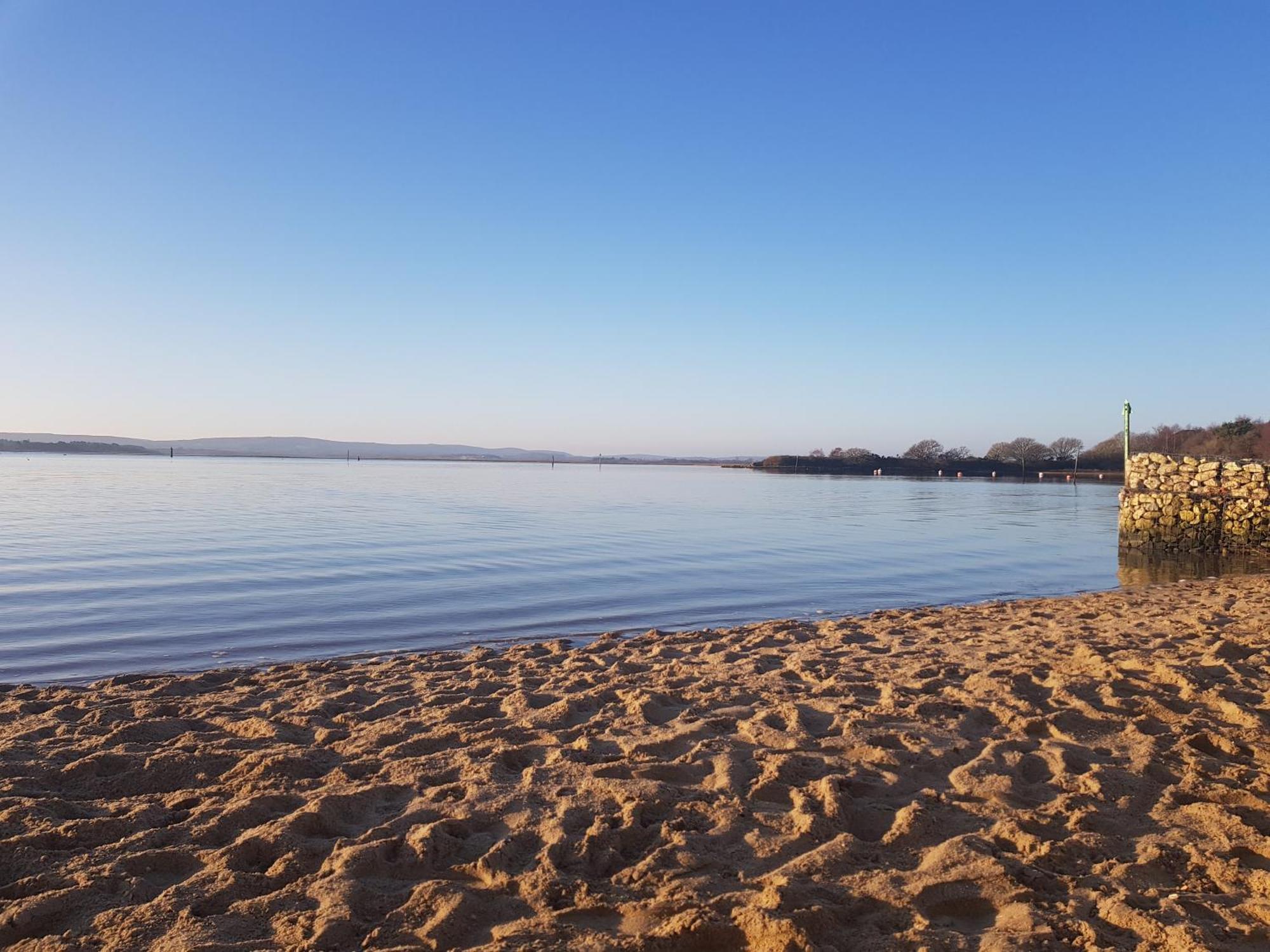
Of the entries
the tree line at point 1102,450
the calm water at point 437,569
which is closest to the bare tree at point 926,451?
the tree line at point 1102,450

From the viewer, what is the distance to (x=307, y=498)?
108ft

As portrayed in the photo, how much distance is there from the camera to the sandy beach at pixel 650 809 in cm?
298

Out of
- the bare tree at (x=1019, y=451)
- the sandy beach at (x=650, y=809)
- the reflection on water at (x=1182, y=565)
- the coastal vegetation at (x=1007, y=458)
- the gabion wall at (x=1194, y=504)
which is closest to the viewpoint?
the sandy beach at (x=650, y=809)

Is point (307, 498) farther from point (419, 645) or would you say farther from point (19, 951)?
point (19, 951)

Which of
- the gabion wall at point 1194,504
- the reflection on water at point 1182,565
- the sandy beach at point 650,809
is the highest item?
the gabion wall at point 1194,504

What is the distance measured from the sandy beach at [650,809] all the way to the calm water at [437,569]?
2.30 meters

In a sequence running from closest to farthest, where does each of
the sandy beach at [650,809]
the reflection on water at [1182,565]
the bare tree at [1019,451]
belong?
the sandy beach at [650,809], the reflection on water at [1182,565], the bare tree at [1019,451]

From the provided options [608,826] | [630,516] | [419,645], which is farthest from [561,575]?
[630,516]

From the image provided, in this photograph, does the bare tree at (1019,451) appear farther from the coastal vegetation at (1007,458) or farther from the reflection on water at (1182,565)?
the reflection on water at (1182,565)

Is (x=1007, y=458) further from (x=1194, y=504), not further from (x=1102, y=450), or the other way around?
(x=1194, y=504)

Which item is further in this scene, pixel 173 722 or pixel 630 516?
pixel 630 516

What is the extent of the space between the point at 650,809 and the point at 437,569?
10.4m

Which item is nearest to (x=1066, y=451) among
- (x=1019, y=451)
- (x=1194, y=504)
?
(x=1019, y=451)

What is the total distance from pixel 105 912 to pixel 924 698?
16.3 feet
